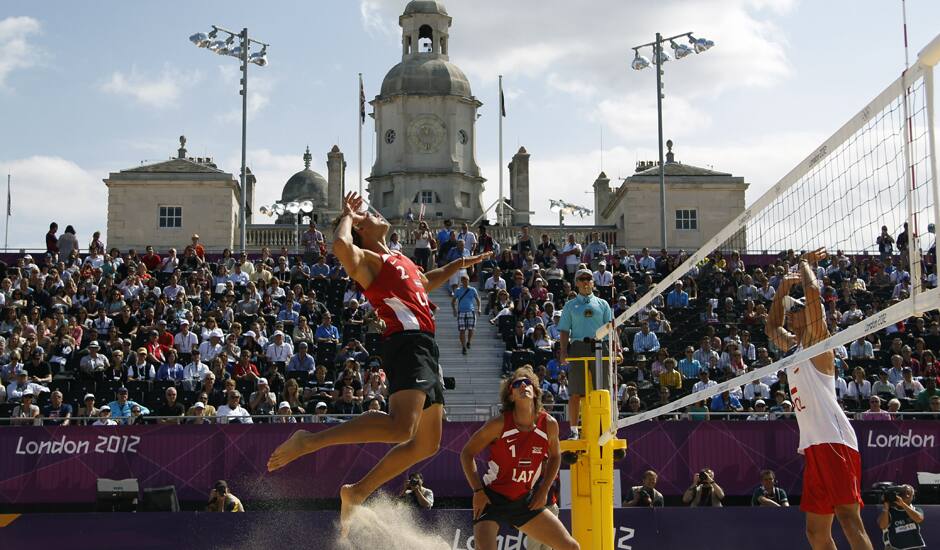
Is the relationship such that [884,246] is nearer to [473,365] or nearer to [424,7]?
[473,365]

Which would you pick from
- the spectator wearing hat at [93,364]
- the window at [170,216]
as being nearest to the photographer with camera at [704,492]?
the spectator wearing hat at [93,364]

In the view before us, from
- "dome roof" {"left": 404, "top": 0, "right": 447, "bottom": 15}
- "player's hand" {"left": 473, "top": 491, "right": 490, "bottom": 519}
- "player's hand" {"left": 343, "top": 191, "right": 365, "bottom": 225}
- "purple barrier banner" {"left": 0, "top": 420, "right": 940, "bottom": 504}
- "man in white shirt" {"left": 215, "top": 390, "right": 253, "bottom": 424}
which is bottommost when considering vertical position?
"purple barrier banner" {"left": 0, "top": 420, "right": 940, "bottom": 504}

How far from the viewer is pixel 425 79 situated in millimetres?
53219

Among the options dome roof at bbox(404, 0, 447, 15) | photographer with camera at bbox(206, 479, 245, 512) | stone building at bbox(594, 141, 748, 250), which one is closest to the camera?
photographer with camera at bbox(206, 479, 245, 512)

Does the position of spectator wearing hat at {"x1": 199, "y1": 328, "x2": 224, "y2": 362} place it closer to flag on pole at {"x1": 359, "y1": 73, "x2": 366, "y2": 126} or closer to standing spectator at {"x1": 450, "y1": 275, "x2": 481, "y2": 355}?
standing spectator at {"x1": 450, "y1": 275, "x2": 481, "y2": 355}

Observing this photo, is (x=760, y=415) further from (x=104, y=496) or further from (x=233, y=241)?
(x=233, y=241)

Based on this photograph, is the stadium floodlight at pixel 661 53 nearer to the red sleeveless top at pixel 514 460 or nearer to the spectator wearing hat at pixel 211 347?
the spectator wearing hat at pixel 211 347

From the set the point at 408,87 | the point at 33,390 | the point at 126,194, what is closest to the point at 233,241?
the point at 126,194

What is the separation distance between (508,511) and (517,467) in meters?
0.33

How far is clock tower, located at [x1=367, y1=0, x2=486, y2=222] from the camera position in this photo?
175 feet

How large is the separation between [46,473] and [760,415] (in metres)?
10.2

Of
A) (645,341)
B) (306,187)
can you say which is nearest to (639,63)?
(645,341)

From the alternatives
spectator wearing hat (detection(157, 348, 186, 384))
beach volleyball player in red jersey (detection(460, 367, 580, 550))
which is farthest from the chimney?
beach volleyball player in red jersey (detection(460, 367, 580, 550))

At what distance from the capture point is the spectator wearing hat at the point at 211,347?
19062 mm
